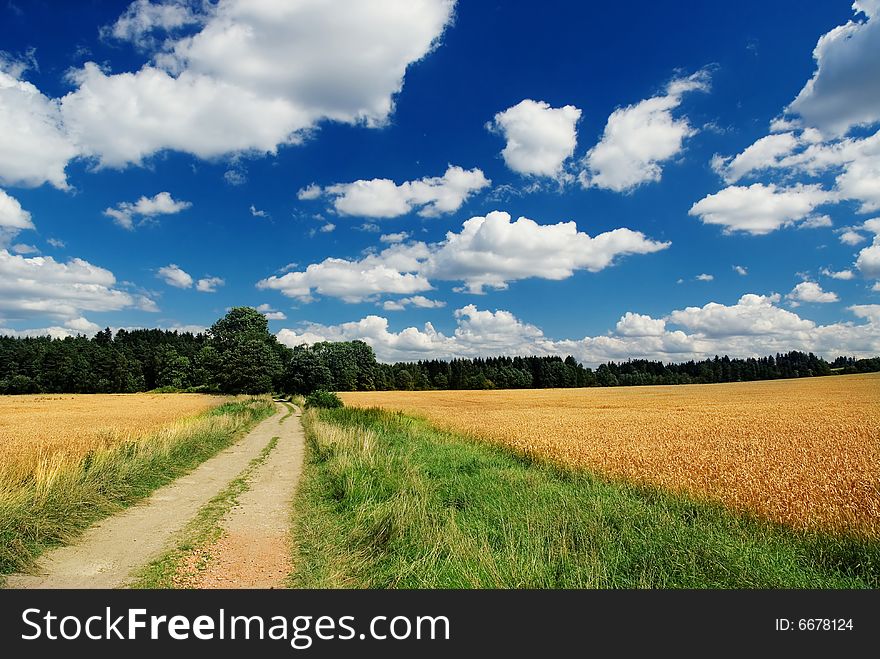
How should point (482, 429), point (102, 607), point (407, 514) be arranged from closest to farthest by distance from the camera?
point (102, 607) → point (407, 514) → point (482, 429)

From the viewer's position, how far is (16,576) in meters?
6.61

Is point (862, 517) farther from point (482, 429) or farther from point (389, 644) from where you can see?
point (482, 429)

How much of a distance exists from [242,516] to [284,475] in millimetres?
4947

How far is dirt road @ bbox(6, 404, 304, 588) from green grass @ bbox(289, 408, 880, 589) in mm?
610

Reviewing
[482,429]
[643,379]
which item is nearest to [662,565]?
[482,429]

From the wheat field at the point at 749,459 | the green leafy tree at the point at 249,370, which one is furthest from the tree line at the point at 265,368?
the wheat field at the point at 749,459

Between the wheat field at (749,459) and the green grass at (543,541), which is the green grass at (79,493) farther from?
the wheat field at (749,459)

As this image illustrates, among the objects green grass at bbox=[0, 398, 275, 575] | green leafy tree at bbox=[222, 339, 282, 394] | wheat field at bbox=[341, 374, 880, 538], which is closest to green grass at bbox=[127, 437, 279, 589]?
green grass at bbox=[0, 398, 275, 575]

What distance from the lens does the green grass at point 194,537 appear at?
6.45 meters

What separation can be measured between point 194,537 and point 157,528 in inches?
45.2

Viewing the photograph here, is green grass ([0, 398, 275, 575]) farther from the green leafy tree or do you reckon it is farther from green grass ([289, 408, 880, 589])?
the green leafy tree

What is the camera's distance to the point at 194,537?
27.2 feet

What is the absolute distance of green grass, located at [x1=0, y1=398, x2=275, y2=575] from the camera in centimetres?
758

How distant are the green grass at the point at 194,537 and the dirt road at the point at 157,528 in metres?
0.18
